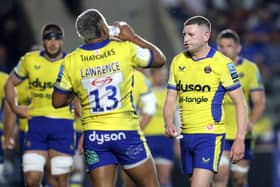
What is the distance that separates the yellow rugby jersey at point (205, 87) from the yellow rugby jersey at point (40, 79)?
7.93ft

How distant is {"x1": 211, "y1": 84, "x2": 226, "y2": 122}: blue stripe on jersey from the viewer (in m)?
11.7

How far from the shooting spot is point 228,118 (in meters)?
14.4

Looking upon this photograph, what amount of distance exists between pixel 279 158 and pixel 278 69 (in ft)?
17.4

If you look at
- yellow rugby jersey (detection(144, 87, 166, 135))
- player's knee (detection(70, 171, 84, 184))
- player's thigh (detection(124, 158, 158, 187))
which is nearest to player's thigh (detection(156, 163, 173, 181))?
yellow rugby jersey (detection(144, 87, 166, 135))

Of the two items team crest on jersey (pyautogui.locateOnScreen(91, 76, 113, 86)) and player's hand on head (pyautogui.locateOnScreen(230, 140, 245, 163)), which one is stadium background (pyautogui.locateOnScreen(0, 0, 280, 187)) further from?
team crest on jersey (pyautogui.locateOnScreen(91, 76, 113, 86))

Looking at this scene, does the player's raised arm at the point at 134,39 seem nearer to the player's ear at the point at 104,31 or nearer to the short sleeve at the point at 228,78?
the player's ear at the point at 104,31

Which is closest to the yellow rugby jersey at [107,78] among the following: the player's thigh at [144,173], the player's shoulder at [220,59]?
the player's thigh at [144,173]

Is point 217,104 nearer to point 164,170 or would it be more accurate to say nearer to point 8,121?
point 8,121

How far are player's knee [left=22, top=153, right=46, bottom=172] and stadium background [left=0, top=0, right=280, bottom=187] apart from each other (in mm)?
6579

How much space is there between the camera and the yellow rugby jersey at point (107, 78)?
10906 millimetres

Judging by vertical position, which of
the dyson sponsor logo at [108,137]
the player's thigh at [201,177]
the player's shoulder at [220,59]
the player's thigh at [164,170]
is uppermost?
the player's shoulder at [220,59]

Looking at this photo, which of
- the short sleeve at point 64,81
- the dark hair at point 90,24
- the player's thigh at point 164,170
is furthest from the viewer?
the player's thigh at point 164,170

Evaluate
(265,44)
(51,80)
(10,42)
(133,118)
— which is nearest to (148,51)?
(133,118)

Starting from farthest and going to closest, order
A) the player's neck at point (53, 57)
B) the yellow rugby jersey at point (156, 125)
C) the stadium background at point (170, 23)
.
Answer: the stadium background at point (170, 23), the yellow rugby jersey at point (156, 125), the player's neck at point (53, 57)
